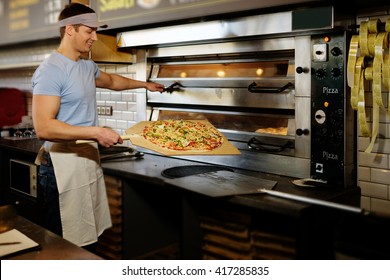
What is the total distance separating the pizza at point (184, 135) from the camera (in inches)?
81.9

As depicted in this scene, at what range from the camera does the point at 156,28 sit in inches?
95.7

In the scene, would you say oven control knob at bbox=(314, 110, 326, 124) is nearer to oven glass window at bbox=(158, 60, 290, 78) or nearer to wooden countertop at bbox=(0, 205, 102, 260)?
oven glass window at bbox=(158, 60, 290, 78)

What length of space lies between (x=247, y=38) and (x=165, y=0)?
0.47m

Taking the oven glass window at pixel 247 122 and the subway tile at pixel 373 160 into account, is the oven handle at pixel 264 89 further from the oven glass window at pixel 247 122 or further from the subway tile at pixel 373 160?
the subway tile at pixel 373 160

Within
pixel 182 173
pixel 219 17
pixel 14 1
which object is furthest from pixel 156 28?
pixel 14 1

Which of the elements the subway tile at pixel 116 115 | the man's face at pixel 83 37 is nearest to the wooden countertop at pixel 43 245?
the man's face at pixel 83 37

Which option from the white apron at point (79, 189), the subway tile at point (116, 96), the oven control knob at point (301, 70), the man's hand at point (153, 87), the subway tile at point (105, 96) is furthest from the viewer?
the subway tile at point (105, 96)

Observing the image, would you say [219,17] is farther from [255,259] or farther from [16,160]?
[16,160]

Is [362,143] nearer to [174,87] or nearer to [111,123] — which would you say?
[174,87]

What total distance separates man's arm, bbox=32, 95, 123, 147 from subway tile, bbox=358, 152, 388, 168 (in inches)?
40.9

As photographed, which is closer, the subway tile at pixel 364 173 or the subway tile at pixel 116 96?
the subway tile at pixel 364 173

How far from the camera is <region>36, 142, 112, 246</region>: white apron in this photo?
2.04m

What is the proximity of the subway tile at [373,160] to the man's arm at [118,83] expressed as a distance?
45.9 inches

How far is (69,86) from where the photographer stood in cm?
195
